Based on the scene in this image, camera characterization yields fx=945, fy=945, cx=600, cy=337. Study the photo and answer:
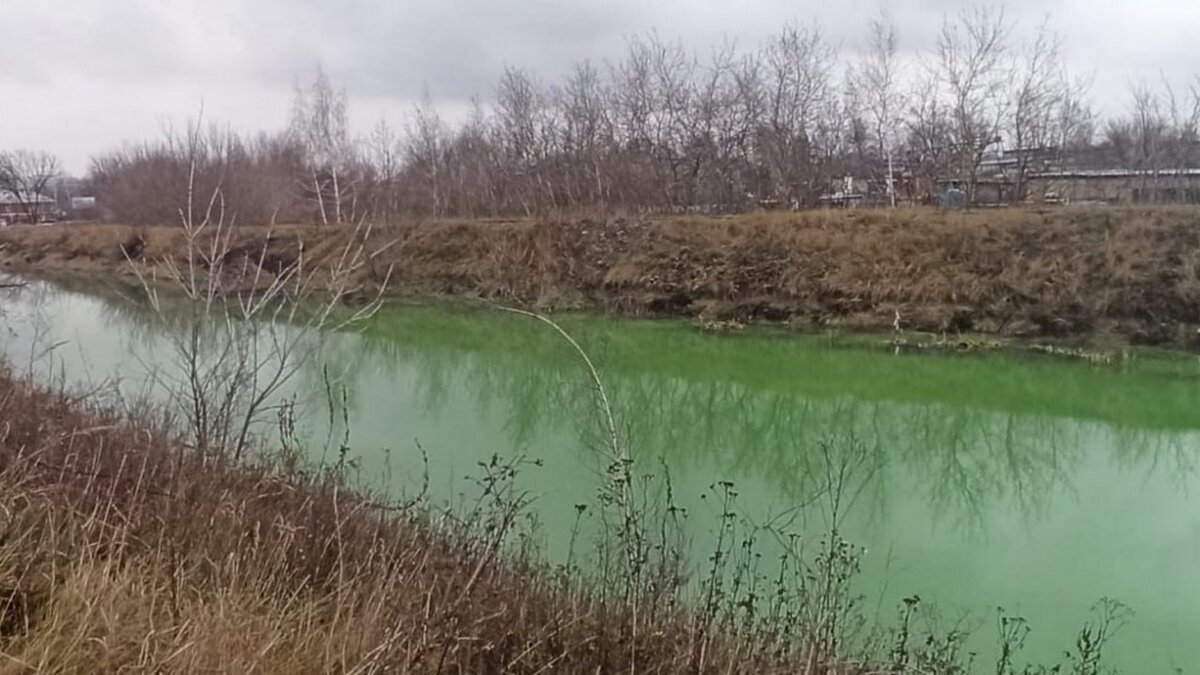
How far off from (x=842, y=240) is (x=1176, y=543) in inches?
477

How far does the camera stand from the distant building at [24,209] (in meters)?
43.7

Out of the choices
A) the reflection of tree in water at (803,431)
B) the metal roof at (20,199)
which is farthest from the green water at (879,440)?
the metal roof at (20,199)

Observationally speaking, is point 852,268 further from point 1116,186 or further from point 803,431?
point 803,431

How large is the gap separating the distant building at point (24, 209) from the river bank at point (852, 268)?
29029 millimetres

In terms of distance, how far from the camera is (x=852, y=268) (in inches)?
662

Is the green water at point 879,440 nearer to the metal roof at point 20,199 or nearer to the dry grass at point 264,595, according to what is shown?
the dry grass at point 264,595

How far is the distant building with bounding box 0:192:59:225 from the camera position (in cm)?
4366

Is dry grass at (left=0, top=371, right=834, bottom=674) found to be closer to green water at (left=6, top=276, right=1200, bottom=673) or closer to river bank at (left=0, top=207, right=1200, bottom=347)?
green water at (left=6, top=276, right=1200, bottom=673)

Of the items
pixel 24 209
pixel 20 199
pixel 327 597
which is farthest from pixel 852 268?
pixel 20 199

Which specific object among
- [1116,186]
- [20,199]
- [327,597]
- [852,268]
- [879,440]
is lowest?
[879,440]

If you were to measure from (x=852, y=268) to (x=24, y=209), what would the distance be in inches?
1691

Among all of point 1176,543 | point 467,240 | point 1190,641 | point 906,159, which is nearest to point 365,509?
point 1190,641

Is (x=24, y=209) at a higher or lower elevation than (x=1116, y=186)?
higher

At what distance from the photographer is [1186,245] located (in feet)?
49.0
